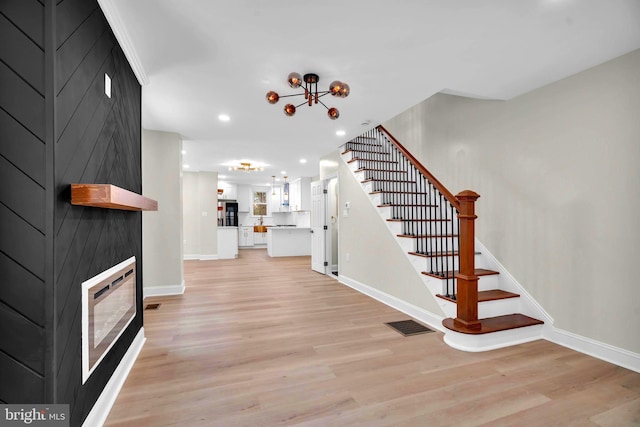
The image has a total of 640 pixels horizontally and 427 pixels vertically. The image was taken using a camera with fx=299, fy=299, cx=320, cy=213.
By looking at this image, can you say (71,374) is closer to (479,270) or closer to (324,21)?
(324,21)

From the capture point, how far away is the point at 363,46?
2365 mm

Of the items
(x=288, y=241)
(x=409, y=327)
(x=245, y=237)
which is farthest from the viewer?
(x=245, y=237)

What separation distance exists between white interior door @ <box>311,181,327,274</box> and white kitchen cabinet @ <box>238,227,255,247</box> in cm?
563

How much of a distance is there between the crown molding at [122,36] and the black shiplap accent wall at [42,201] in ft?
0.88

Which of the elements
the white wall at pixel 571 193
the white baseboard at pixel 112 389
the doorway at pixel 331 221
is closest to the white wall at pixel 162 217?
the white baseboard at pixel 112 389

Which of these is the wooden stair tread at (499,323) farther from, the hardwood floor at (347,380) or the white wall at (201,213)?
the white wall at (201,213)

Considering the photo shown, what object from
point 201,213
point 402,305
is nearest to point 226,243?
point 201,213

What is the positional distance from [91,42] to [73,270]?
50.0 inches

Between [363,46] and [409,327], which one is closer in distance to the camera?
[363,46]

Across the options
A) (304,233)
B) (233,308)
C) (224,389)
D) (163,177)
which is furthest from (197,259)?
(224,389)

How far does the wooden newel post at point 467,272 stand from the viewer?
9.21 ft

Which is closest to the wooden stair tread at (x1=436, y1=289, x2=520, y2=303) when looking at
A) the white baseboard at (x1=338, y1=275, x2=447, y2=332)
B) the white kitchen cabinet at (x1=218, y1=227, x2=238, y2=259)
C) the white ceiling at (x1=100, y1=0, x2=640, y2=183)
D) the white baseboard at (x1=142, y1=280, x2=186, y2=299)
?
the white baseboard at (x1=338, y1=275, x2=447, y2=332)

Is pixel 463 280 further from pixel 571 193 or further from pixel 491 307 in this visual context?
pixel 571 193

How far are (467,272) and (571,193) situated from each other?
1201 mm
